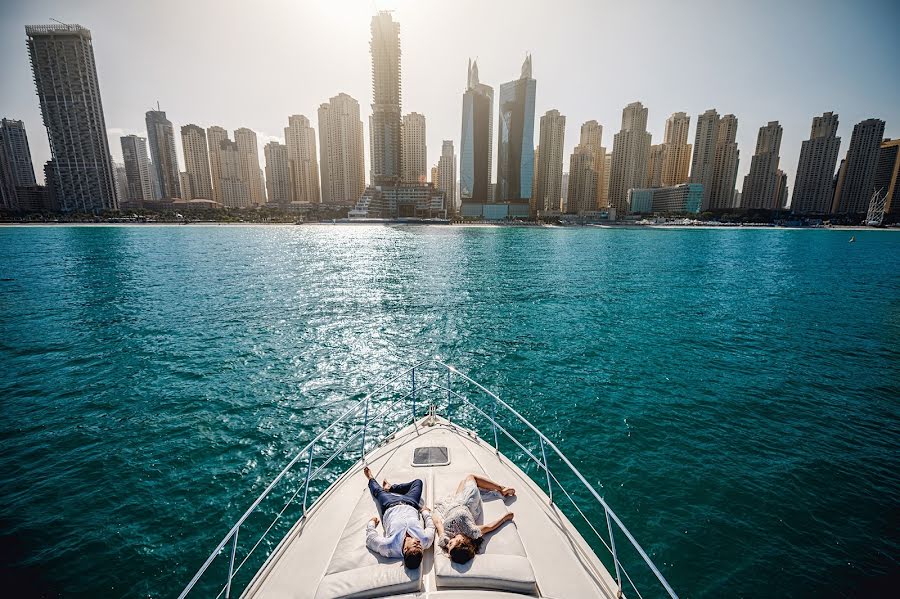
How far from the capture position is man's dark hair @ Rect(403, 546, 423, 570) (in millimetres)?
5941

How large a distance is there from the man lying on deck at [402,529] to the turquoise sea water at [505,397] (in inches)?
277

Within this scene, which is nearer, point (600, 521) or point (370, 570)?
point (370, 570)

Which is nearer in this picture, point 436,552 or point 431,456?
point 436,552

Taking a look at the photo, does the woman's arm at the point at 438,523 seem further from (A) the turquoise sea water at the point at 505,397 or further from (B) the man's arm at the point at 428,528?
(A) the turquoise sea water at the point at 505,397

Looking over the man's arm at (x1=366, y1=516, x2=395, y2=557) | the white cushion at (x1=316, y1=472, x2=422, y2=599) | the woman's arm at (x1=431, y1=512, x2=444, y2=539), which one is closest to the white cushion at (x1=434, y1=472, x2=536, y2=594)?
the woman's arm at (x1=431, y1=512, x2=444, y2=539)

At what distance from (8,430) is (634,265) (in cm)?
7663

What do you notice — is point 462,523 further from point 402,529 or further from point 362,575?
point 362,575

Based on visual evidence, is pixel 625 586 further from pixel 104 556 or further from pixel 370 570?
pixel 104 556

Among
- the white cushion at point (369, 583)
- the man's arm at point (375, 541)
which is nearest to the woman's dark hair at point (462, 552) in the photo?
the white cushion at point (369, 583)

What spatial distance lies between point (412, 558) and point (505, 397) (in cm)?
1324

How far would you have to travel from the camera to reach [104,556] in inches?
395

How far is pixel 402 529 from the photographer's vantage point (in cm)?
652

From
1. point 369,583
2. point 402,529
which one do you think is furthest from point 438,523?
point 369,583

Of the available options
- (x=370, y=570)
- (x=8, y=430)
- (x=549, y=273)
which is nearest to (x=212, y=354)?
(x=8, y=430)
